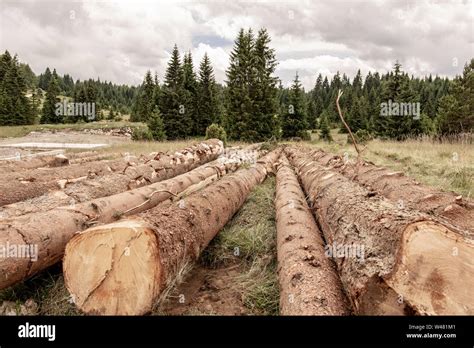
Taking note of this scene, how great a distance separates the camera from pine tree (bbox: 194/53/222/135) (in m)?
35.1

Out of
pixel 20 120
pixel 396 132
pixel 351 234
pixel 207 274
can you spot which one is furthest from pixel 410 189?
pixel 20 120

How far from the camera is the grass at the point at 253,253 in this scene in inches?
130

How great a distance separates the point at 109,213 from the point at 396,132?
3069 cm

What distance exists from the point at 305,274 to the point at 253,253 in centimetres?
148

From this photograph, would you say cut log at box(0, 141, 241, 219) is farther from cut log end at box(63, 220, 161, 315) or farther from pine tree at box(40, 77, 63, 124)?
pine tree at box(40, 77, 63, 124)

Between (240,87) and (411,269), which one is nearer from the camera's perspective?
(411,269)

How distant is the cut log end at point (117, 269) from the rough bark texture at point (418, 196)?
2.25 m

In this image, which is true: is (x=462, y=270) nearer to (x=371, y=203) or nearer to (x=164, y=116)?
(x=371, y=203)

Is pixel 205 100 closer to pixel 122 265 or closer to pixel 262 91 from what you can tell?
pixel 262 91

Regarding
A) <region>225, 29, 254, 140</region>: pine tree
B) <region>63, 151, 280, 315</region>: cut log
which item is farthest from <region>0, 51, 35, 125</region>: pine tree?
<region>63, 151, 280, 315</region>: cut log

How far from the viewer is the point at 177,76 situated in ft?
106

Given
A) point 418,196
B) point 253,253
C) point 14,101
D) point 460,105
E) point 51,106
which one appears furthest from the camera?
point 51,106

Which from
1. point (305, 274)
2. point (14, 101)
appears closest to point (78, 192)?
point (305, 274)

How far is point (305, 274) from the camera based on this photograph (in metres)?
2.87
